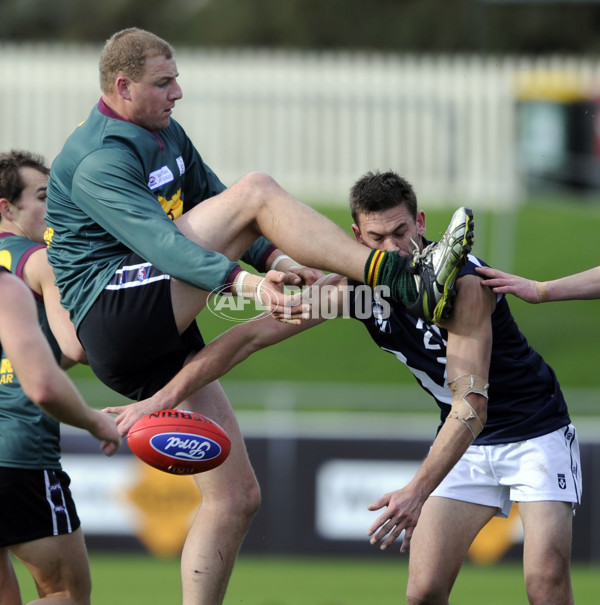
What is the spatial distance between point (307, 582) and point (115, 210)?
21.0 ft

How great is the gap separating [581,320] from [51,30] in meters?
21.3

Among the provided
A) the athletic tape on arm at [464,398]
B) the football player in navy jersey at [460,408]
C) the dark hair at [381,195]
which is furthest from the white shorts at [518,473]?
the dark hair at [381,195]

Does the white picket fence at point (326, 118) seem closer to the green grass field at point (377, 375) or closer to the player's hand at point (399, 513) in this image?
the green grass field at point (377, 375)

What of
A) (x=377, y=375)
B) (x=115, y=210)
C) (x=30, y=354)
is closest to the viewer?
(x=30, y=354)

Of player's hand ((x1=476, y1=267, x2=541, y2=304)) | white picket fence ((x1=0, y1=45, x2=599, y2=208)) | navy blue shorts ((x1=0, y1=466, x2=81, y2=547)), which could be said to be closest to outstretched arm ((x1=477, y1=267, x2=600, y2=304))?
player's hand ((x1=476, y1=267, x2=541, y2=304))

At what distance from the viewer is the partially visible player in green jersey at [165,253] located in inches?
181

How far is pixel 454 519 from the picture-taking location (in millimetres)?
5297

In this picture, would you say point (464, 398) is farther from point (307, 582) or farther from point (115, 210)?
point (307, 582)

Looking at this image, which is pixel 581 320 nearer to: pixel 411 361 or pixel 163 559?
pixel 163 559

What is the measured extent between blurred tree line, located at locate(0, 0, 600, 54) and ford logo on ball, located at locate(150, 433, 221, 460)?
21.0 meters

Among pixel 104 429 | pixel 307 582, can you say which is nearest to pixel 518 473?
pixel 104 429

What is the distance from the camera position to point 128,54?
16.1 ft

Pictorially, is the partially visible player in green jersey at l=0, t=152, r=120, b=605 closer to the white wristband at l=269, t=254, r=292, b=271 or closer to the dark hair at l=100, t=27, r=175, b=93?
the dark hair at l=100, t=27, r=175, b=93

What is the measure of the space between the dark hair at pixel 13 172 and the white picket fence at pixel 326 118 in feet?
43.1
